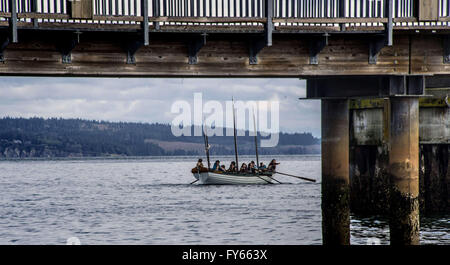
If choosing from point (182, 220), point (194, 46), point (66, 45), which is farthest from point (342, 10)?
point (182, 220)

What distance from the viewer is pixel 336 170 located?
968 inches

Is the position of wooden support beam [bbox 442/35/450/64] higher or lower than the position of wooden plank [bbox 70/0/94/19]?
lower

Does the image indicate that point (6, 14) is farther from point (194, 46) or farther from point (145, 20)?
point (194, 46)

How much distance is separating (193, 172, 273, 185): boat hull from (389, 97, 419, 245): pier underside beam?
203ft

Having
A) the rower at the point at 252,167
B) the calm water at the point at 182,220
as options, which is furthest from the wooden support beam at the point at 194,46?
the rower at the point at 252,167

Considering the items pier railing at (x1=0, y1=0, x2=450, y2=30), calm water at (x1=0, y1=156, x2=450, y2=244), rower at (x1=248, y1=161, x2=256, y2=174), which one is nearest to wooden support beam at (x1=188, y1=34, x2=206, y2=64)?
pier railing at (x1=0, y1=0, x2=450, y2=30)

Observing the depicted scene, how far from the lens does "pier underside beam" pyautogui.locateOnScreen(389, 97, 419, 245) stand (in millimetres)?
21453

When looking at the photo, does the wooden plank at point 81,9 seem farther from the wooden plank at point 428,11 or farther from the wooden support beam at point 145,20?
the wooden plank at point 428,11

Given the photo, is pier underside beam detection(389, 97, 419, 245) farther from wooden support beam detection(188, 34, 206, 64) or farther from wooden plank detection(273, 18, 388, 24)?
→ wooden support beam detection(188, 34, 206, 64)

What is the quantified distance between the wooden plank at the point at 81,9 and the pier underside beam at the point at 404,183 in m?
8.88

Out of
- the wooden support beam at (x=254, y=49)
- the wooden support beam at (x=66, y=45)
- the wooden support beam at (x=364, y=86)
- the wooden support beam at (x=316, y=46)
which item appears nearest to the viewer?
the wooden support beam at (x=66, y=45)

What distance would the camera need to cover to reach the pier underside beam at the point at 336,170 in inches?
968
